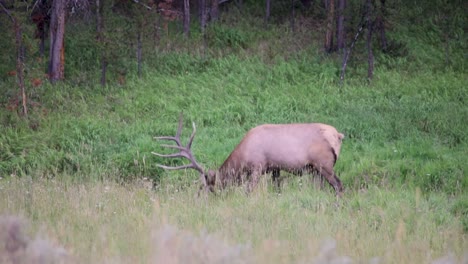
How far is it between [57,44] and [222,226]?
13.0 m

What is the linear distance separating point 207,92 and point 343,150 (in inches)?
219

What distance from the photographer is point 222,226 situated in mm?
7129

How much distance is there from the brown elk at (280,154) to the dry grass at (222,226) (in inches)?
21.1

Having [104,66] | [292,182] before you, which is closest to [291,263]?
[292,182]

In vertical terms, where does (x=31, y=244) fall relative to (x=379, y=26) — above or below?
below

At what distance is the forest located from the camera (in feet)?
21.2

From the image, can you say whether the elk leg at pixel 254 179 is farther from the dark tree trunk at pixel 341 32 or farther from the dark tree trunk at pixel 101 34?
the dark tree trunk at pixel 341 32

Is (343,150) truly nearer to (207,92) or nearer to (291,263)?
(207,92)

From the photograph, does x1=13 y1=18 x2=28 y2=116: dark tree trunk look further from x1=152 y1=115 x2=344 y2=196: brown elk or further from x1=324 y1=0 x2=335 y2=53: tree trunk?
x1=324 y1=0 x2=335 y2=53: tree trunk

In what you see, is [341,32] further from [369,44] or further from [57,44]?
[57,44]

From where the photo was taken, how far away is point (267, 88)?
1761cm

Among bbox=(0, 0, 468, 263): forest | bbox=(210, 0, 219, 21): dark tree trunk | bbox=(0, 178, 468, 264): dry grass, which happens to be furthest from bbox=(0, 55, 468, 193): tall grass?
bbox=(210, 0, 219, 21): dark tree trunk

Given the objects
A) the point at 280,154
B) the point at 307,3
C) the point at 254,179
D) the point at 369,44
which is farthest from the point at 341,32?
the point at 254,179

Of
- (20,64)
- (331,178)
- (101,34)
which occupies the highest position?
(101,34)
